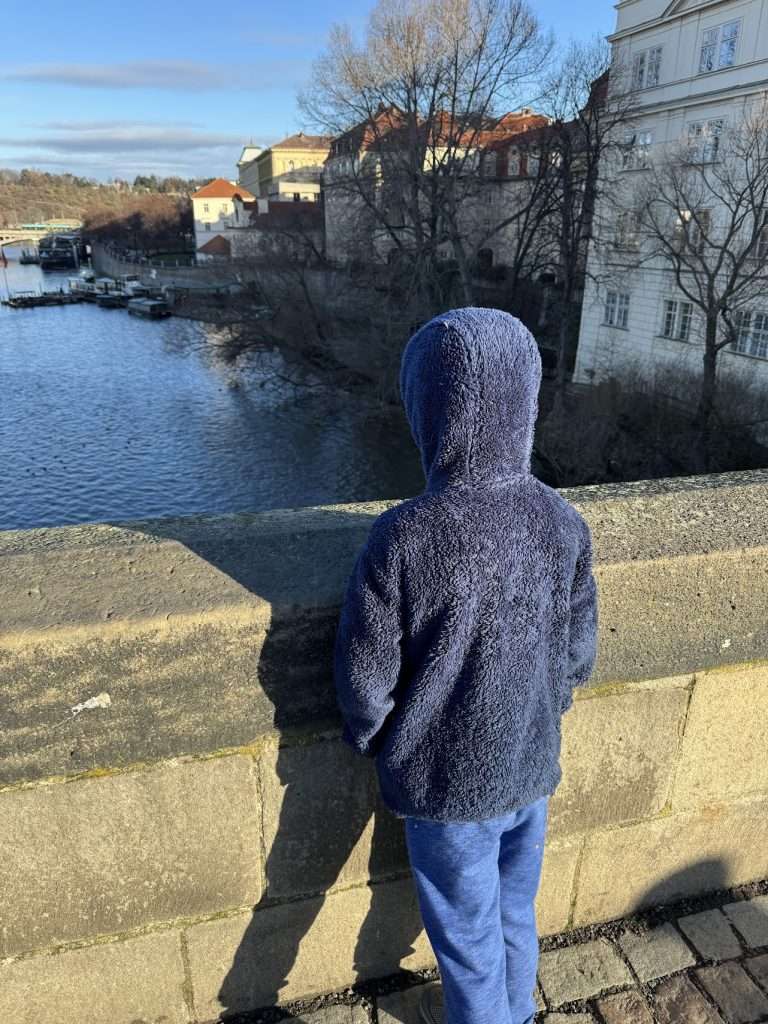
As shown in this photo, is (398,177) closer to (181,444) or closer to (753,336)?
(181,444)

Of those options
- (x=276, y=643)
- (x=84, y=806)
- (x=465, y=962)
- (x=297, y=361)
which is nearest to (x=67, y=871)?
(x=84, y=806)

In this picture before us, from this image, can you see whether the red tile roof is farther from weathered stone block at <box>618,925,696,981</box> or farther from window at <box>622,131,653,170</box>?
weathered stone block at <box>618,925,696,981</box>

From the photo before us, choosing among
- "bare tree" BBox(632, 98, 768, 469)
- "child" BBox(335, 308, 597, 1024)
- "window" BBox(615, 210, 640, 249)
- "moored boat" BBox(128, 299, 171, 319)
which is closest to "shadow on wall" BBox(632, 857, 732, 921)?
"child" BBox(335, 308, 597, 1024)

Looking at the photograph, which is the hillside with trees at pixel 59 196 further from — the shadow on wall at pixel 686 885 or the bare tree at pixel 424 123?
the shadow on wall at pixel 686 885

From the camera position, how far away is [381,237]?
28453mm

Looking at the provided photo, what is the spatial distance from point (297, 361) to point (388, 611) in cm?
3142

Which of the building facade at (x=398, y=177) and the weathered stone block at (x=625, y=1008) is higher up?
the building facade at (x=398, y=177)

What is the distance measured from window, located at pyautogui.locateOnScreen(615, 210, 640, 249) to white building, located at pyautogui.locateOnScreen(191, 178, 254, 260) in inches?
2923

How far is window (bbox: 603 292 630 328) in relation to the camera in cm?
2764

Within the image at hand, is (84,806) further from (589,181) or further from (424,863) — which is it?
(589,181)

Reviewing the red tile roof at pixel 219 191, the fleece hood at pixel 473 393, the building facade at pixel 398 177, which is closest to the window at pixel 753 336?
the building facade at pixel 398 177

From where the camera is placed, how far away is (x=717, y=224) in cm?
2212

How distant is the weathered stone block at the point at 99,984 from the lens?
160 centimetres

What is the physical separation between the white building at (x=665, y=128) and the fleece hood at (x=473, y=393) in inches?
896
